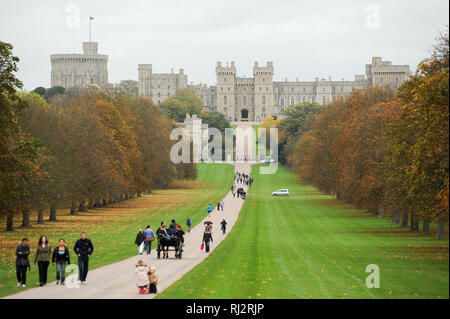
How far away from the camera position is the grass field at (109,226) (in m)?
29.6

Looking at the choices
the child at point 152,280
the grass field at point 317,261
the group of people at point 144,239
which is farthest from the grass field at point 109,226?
the grass field at point 317,261

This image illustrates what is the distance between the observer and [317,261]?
29781mm

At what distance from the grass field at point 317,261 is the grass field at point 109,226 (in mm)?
4530

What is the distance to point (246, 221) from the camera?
5525cm

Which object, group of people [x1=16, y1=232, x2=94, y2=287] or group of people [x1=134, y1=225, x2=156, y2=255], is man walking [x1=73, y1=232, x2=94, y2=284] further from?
group of people [x1=134, y1=225, x2=156, y2=255]

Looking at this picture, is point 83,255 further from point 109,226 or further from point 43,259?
point 109,226

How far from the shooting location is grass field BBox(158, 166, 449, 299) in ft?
68.1

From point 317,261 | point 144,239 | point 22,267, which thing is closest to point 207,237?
point 144,239

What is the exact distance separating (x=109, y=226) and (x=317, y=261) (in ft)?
71.7

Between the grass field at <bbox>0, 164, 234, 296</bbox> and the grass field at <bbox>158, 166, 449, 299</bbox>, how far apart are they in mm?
4530
